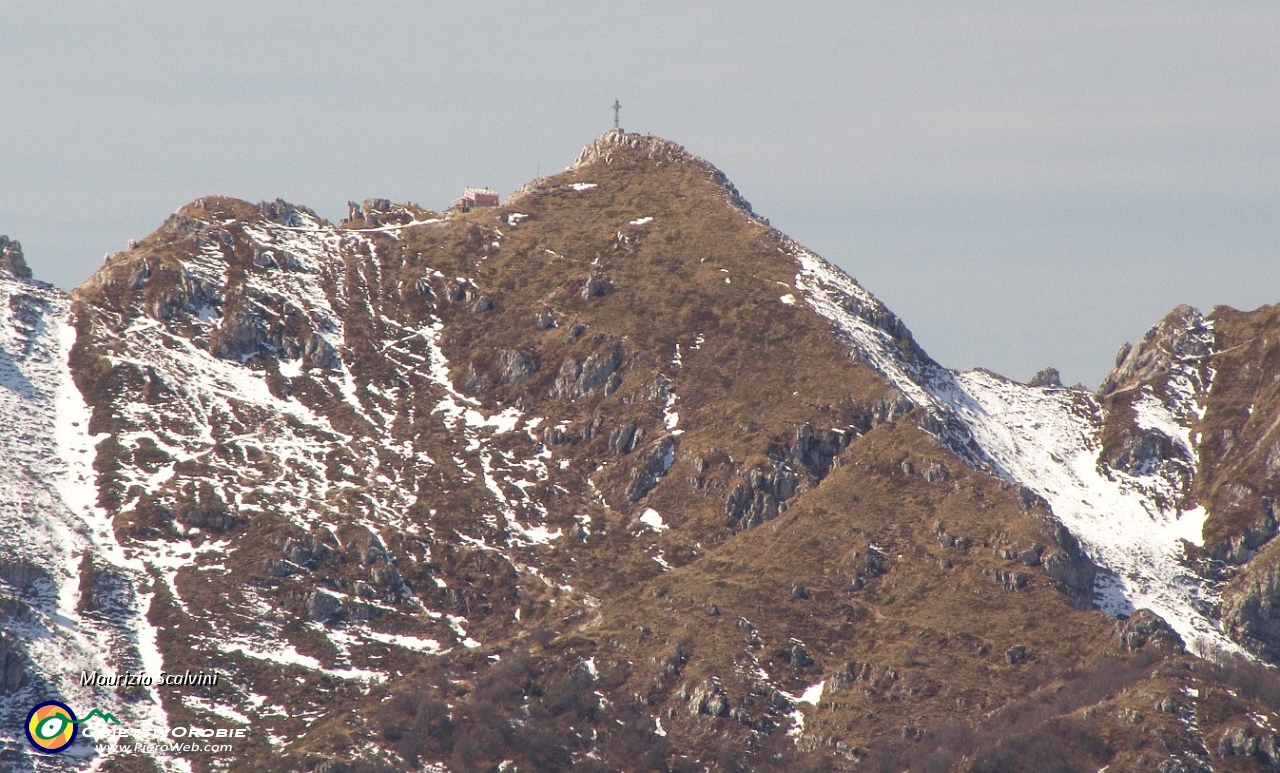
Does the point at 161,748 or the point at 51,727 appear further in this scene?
the point at 161,748

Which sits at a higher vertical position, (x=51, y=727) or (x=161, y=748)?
(x=51, y=727)

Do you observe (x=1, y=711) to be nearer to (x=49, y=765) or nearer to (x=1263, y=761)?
(x=49, y=765)

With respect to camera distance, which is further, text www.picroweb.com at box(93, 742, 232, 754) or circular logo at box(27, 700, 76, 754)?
text www.picroweb.com at box(93, 742, 232, 754)

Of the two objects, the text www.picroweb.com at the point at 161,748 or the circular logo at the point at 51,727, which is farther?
the text www.picroweb.com at the point at 161,748

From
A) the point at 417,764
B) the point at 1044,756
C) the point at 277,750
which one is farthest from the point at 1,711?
the point at 1044,756

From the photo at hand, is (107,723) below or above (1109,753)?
below

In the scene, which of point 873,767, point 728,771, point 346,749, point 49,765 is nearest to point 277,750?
point 346,749
